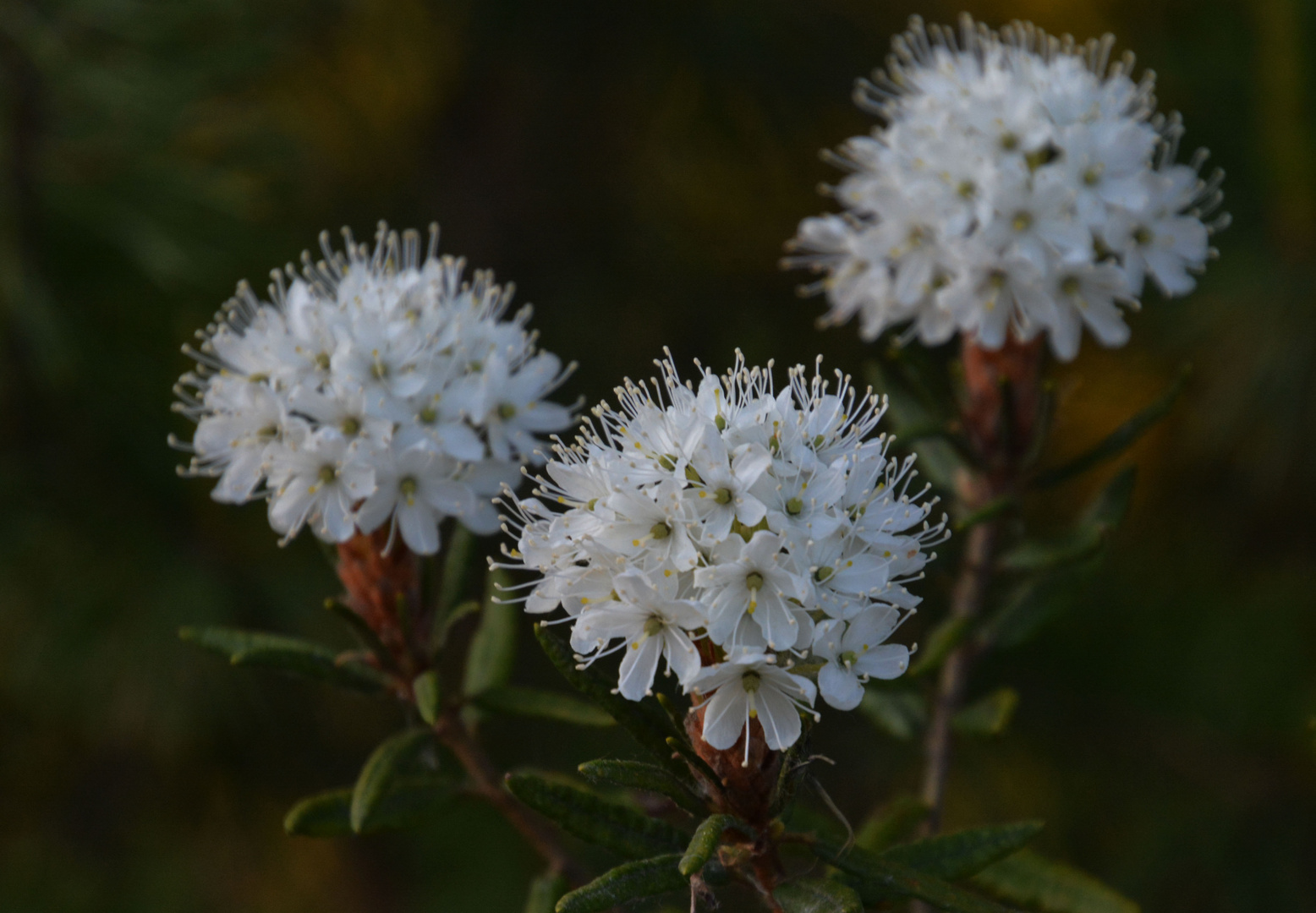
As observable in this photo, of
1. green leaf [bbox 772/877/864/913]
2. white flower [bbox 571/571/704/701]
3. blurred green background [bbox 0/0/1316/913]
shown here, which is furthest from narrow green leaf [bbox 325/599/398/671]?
blurred green background [bbox 0/0/1316/913]

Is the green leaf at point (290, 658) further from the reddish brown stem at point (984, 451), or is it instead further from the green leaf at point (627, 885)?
the reddish brown stem at point (984, 451)

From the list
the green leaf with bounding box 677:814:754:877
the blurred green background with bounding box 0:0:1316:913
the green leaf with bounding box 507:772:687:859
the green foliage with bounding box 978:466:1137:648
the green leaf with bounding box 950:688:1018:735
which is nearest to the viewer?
the green leaf with bounding box 677:814:754:877

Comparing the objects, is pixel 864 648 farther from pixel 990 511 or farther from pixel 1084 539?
pixel 1084 539

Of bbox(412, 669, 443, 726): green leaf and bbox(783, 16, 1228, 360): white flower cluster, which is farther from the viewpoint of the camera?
bbox(783, 16, 1228, 360): white flower cluster

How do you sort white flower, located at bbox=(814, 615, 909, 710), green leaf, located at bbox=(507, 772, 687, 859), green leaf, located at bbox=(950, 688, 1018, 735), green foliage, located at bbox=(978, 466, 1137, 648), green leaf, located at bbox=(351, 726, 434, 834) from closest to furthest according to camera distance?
white flower, located at bbox=(814, 615, 909, 710) < green leaf, located at bbox=(507, 772, 687, 859) < green leaf, located at bbox=(351, 726, 434, 834) < green leaf, located at bbox=(950, 688, 1018, 735) < green foliage, located at bbox=(978, 466, 1137, 648)

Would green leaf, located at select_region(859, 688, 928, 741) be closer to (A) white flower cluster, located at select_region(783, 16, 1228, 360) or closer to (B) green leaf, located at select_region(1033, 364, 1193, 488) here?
(B) green leaf, located at select_region(1033, 364, 1193, 488)

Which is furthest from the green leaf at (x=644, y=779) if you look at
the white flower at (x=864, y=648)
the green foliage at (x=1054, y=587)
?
the green foliage at (x=1054, y=587)

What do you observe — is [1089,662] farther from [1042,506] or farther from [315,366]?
[315,366]
